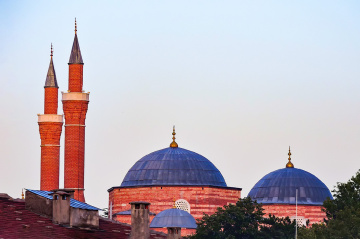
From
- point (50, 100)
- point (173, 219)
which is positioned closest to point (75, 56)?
point (50, 100)

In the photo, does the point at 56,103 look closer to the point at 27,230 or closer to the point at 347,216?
the point at 347,216

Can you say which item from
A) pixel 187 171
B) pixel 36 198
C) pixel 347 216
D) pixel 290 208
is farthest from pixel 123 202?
pixel 36 198

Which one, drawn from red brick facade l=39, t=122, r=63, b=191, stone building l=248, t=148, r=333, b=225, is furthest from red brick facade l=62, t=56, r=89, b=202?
stone building l=248, t=148, r=333, b=225

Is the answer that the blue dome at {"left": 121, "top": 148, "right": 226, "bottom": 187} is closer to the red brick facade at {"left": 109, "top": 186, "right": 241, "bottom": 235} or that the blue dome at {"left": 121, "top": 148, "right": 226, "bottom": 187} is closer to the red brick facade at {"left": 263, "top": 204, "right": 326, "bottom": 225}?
the red brick facade at {"left": 109, "top": 186, "right": 241, "bottom": 235}

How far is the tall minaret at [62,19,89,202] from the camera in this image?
81.2 m

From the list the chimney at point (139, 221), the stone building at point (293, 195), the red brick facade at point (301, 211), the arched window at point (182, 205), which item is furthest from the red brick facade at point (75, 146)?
the chimney at point (139, 221)

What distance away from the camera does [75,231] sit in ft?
100

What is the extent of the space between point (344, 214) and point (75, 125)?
29471 millimetres

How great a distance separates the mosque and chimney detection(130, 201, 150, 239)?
5000 cm

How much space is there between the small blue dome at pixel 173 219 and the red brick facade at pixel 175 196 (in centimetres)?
538

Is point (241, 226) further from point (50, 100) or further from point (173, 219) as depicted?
point (50, 100)

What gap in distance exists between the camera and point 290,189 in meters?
91.1

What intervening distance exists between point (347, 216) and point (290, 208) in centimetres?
A: 3509

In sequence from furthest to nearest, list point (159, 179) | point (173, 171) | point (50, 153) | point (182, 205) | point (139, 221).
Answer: point (173, 171) → point (159, 179) → point (182, 205) → point (50, 153) → point (139, 221)
